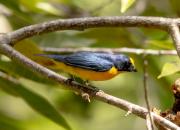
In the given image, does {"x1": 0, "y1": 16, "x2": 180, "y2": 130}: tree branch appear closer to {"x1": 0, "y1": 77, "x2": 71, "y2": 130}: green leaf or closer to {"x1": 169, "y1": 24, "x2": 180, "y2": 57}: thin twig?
{"x1": 169, "y1": 24, "x2": 180, "y2": 57}: thin twig

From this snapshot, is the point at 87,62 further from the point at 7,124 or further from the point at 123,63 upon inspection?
the point at 7,124

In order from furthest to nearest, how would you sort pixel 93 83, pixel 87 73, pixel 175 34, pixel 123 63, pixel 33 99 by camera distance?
pixel 93 83, pixel 33 99, pixel 123 63, pixel 87 73, pixel 175 34

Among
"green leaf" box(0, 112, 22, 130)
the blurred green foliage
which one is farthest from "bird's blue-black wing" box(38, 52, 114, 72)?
"green leaf" box(0, 112, 22, 130)

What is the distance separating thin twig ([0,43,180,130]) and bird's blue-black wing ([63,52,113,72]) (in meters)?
0.18

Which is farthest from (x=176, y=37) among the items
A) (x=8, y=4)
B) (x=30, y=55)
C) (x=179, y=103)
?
(x=8, y=4)

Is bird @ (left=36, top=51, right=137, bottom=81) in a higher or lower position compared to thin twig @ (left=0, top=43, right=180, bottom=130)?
higher

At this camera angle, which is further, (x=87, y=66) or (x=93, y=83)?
(x=93, y=83)

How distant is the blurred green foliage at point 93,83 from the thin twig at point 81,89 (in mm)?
227

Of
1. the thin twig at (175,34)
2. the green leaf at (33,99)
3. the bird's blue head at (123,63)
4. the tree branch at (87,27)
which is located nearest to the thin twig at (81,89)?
the tree branch at (87,27)

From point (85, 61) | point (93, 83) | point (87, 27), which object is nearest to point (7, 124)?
point (85, 61)

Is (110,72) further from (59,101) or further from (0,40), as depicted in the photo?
(59,101)

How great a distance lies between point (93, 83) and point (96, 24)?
141 centimetres

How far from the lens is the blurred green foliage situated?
191 cm

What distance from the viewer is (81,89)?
143cm
